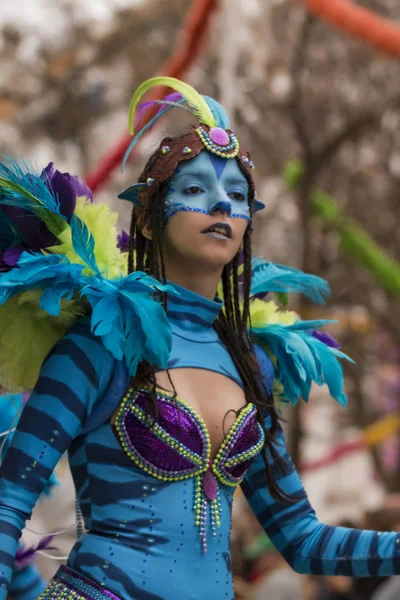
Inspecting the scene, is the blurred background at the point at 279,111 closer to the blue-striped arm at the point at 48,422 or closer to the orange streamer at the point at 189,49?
the orange streamer at the point at 189,49

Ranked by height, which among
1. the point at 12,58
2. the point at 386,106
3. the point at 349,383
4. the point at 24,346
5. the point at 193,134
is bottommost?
the point at 24,346

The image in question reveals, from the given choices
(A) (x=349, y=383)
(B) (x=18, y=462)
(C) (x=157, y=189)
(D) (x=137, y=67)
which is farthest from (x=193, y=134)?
(A) (x=349, y=383)

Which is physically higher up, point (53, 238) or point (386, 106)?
point (386, 106)

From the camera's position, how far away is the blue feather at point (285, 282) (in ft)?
8.17

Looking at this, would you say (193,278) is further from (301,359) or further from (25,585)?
(25,585)

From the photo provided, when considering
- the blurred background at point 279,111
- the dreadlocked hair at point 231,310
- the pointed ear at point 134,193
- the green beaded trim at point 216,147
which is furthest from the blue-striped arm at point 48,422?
the blurred background at point 279,111

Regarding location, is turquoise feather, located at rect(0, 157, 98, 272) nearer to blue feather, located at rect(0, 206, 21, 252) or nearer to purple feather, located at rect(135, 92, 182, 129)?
blue feather, located at rect(0, 206, 21, 252)

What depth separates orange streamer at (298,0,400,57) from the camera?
5.59 meters

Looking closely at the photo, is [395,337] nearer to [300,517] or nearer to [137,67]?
[137,67]

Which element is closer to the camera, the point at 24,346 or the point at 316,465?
the point at 24,346

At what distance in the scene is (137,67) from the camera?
11344 mm

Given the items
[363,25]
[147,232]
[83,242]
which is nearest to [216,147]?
[147,232]

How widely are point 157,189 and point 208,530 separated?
0.77 meters

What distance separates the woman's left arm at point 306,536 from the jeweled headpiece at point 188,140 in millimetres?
672
